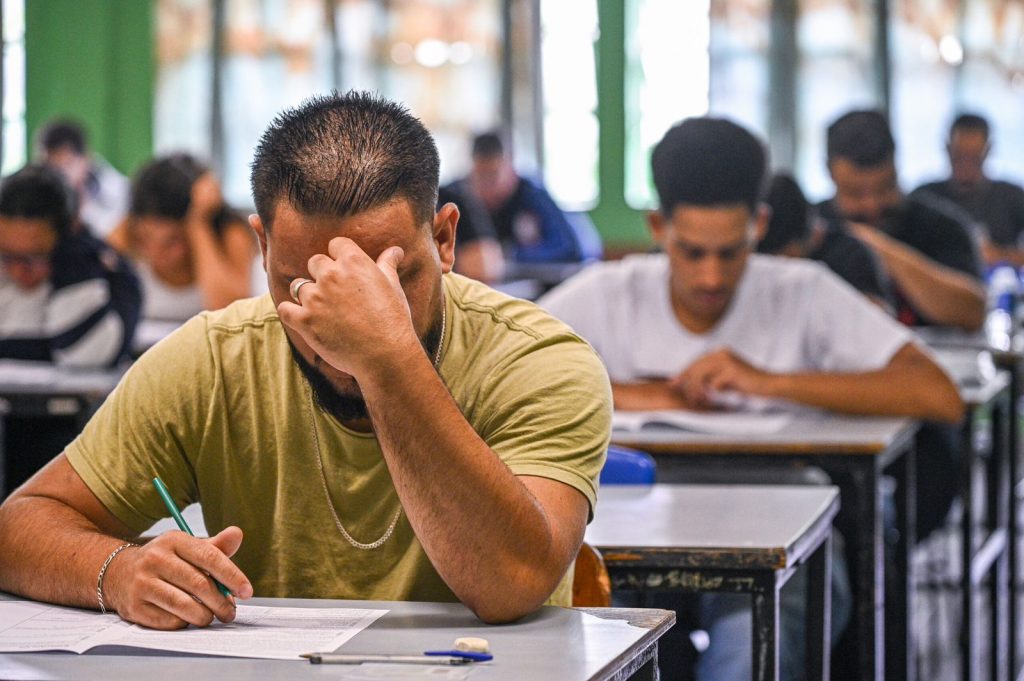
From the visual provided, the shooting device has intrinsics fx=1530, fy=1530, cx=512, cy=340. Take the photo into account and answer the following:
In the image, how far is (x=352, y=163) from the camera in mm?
1398

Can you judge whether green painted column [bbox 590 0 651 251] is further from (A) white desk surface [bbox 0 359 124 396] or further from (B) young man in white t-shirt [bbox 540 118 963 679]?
(B) young man in white t-shirt [bbox 540 118 963 679]

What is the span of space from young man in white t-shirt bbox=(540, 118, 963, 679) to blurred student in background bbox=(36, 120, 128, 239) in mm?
5459

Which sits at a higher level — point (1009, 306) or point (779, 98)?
point (779, 98)

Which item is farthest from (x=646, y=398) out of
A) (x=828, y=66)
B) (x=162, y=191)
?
(x=828, y=66)

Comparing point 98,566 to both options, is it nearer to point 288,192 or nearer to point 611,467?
point 288,192

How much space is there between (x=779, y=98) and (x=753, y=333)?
6.34 metres

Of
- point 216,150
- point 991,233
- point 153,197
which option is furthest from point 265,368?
point 216,150

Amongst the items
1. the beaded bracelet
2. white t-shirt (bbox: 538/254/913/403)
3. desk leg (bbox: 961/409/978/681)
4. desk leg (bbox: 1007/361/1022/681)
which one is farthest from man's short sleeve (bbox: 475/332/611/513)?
desk leg (bbox: 1007/361/1022/681)

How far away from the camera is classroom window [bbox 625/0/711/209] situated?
9.28 metres

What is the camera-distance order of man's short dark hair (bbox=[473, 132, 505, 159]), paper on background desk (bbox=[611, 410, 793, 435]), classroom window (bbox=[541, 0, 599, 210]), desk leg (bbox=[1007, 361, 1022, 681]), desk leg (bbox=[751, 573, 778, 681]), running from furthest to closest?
classroom window (bbox=[541, 0, 599, 210]) → man's short dark hair (bbox=[473, 132, 505, 159]) → desk leg (bbox=[1007, 361, 1022, 681]) → paper on background desk (bbox=[611, 410, 793, 435]) → desk leg (bbox=[751, 573, 778, 681])

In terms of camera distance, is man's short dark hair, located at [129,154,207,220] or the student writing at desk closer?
the student writing at desk

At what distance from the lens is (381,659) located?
1.19m

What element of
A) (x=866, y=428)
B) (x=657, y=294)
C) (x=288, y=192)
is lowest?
(x=866, y=428)

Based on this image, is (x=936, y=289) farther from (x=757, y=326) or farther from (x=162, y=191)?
(x=162, y=191)
